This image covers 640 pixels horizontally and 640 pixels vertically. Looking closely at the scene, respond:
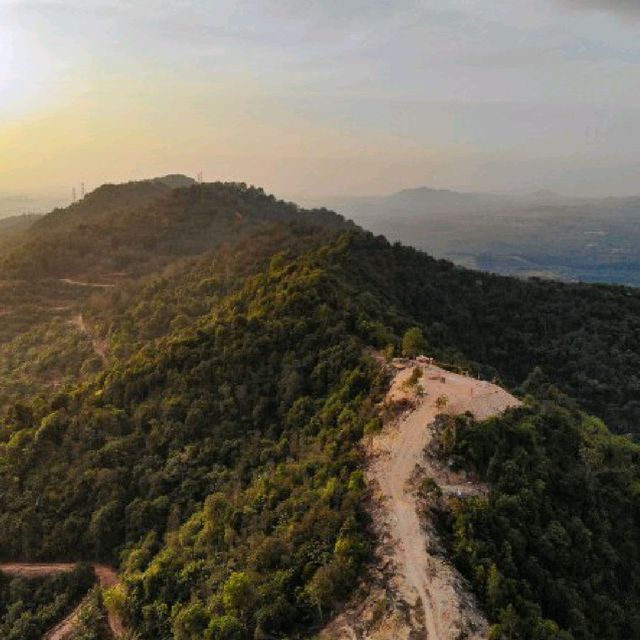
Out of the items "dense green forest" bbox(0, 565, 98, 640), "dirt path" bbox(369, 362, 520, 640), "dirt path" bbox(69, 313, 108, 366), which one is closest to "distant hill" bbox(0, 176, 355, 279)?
"dirt path" bbox(69, 313, 108, 366)

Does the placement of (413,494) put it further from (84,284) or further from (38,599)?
(84,284)

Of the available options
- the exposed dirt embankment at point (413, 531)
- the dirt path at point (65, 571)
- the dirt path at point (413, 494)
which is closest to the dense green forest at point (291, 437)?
the dirt path at point (65, 571)

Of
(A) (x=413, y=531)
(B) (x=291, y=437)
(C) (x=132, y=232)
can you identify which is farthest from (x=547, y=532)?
(C) (x=132, y=232)

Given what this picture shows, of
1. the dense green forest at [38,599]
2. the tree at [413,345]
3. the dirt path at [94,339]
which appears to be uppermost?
the tree at [413,345]

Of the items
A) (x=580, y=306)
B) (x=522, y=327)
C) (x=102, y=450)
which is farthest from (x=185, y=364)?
(x=580, y=306)

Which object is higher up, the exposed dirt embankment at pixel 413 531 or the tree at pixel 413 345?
the tree at pixel 413 345

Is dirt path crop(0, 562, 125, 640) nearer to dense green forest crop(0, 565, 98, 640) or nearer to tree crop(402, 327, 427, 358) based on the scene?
dense green forest crop(0, 565, 98, 640)

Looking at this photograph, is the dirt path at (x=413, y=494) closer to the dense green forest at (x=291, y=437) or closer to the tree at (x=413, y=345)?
the dense green forest at (x=291, y=437)
